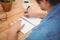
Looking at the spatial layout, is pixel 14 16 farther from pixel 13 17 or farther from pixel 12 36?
pixel 12 36

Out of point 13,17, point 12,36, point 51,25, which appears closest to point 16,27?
point 12,36

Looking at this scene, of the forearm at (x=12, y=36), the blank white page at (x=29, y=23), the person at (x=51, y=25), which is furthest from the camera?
the blank white page at (x=29, y=23)

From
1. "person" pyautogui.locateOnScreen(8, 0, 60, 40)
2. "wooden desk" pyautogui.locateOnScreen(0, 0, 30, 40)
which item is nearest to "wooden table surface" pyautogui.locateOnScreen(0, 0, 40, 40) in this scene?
"wooden desk" pyautogui.locateOnScreen(0, 0, 30, 40)

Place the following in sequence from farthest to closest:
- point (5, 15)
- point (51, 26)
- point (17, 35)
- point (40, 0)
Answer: point (5, 15)
point (17, 35)
point (40, 0)
point (51, 26)

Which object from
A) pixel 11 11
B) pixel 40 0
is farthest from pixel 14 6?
pixel 40 0

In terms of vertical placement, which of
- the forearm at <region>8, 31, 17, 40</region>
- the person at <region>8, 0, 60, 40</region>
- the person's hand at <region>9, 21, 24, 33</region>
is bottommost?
the forearm at <region>8, 31, 17, 40</region>

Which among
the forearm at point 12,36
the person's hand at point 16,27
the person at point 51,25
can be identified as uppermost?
the person at point 51,25

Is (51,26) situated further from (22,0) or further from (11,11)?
(22,0)

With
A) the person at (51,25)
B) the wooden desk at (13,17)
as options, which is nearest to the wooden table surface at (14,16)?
the wooden desk at (13,17)

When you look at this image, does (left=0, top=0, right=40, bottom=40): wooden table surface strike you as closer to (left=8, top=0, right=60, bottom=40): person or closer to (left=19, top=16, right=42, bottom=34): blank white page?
(left=19, top=16, right=42, bottom=34): blank white page

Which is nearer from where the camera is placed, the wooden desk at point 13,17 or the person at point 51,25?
the person at point 51,25

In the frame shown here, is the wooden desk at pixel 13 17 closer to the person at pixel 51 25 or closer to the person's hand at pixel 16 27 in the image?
the person's hand at pixel 16 27

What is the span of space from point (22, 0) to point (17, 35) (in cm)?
61

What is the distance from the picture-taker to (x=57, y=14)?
0.91 m
